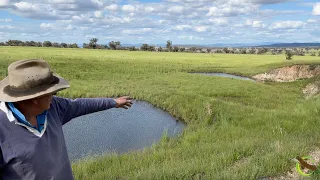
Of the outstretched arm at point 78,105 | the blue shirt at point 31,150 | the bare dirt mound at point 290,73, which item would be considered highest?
the outstretched arm at point 78,105

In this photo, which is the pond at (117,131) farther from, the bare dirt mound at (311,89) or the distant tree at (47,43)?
the distant tree at (47,43)

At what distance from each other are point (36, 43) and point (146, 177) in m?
110

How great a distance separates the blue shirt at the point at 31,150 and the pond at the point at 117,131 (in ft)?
23.2

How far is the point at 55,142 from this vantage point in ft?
9.91

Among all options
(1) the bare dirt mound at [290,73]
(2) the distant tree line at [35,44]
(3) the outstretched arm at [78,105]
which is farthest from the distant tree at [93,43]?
(3) the outstretched arm at [78,105]

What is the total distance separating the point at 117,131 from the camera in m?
13.8

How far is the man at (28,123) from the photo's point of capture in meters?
2.67

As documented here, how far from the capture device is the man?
2.67 meters

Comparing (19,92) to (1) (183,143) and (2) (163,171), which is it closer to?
(2) (163,171)

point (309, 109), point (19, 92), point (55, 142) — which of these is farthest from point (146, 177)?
point (309, 109)

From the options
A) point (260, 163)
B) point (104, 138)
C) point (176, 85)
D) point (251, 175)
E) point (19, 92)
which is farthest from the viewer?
point (176, 85)

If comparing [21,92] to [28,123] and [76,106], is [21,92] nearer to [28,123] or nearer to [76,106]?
[28,123]

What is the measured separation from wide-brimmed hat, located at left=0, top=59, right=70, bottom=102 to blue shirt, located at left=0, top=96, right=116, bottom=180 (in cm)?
12

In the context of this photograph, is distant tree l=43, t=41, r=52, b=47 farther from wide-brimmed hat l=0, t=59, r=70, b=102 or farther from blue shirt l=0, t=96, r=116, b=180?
wide-brimmed hat l=0, t=59, r=70, b=102
